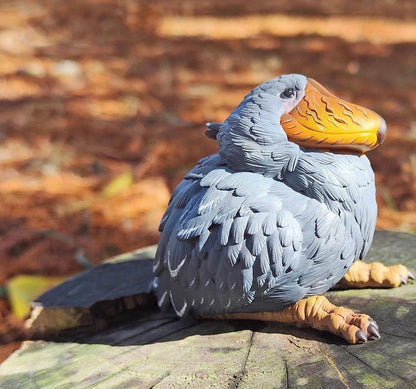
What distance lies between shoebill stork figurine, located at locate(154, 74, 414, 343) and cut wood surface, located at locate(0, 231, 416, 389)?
68mm

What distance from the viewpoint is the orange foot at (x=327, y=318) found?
134cm

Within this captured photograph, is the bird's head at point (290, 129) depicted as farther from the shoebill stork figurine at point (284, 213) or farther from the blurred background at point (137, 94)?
the blurred background at point (137, 94)

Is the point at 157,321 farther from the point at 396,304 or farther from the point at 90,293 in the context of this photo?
the point at 396,304

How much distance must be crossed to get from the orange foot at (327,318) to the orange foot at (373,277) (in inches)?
8.0

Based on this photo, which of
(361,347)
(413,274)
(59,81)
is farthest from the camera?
(59,81)

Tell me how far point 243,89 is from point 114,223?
2.33 meters

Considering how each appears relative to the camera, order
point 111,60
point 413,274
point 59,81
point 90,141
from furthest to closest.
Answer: point 111,60 < point 59,81 < point 90,141 < point 413,274

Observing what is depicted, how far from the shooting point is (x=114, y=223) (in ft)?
11.9

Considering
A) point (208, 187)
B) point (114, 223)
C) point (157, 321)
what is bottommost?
point (114, 223)

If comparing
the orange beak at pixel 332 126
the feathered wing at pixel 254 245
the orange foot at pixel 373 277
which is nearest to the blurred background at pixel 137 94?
the feathered wing at pixel 254 245

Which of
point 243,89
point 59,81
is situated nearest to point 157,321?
point 243,89

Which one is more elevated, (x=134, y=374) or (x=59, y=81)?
(x=59, y=81)

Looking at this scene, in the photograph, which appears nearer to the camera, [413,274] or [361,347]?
[361,347]

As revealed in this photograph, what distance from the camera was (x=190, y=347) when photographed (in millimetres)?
1479
